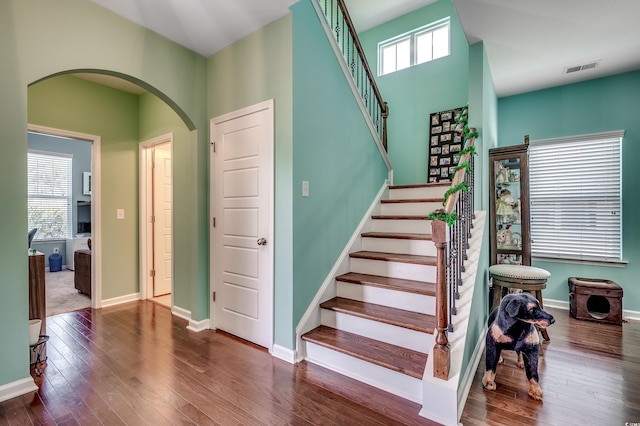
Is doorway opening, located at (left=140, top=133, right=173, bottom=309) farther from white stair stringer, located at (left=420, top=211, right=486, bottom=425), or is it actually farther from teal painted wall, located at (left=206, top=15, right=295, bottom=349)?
white stair stringer, located at (left=420, top=211, right=486, bottom=425)

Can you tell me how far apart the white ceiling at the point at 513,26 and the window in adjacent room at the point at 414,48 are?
146 centimetres

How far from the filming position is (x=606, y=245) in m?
3.64

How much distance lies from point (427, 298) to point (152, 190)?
3.93 meters

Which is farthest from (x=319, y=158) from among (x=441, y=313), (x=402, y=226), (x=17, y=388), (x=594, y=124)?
(x=594, y=124)

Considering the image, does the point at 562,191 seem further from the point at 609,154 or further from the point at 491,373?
the point at 491,373

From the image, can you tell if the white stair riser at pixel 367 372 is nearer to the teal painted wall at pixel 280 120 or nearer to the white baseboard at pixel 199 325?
the teal painted wall at pixel 280 120

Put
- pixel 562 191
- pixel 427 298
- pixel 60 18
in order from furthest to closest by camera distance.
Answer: pixel 562 191 < pixel 427 298 < pixel 60 18

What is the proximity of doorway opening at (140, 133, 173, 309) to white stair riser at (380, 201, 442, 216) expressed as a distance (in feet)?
9.90

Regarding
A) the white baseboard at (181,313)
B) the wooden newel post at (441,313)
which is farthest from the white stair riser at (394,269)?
the white baseboard at (181,313)

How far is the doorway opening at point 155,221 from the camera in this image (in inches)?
164

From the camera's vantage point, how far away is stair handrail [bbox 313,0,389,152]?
3174 millimetres

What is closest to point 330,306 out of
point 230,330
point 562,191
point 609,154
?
point 230,330

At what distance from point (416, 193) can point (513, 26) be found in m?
1.84

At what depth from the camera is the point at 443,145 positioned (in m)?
4.41
